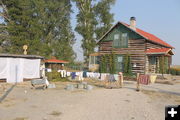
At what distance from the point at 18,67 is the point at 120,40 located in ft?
48.0

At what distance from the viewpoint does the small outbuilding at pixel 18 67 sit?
16.9 metres

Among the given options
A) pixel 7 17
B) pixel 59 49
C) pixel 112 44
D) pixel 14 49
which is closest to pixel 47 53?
pixel 59 49

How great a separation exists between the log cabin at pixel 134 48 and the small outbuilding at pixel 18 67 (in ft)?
36.8

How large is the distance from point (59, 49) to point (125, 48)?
73.3 ft

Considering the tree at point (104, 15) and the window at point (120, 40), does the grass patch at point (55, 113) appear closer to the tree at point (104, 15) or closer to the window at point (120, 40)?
the window at point (120, 40)

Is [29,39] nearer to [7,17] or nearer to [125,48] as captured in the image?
[7,17]

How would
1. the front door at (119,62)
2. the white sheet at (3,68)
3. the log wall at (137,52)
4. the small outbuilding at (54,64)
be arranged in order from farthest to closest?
the small outbuilding at (54,64)
the front door at (119,62)
the log wall at (137,52)
the white sheet at (3,68)

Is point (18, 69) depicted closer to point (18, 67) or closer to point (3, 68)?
point (18, 67)

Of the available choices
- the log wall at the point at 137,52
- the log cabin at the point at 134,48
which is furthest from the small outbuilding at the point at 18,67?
the log wall at the point at 137,52

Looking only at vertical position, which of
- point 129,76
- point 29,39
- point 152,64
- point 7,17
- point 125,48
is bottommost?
point 129,76

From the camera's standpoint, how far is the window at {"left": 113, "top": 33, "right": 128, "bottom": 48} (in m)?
24.2

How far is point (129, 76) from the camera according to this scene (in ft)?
76.1

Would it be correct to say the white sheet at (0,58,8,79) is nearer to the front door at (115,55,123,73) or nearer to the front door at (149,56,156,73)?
the front door at (115,55,123,73)

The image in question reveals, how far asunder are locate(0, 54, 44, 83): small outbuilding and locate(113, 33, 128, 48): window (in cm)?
1174
